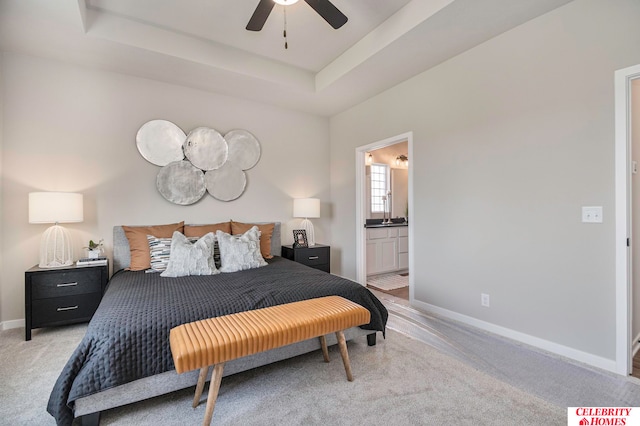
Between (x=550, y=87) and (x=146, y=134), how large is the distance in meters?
4.02

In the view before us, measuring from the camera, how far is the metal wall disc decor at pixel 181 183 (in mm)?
3559

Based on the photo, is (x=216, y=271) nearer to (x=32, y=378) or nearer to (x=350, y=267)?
(x=32, y=378)

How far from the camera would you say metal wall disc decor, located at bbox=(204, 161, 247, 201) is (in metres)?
3.84

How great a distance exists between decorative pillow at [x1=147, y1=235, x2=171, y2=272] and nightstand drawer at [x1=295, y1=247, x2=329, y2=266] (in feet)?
5.17

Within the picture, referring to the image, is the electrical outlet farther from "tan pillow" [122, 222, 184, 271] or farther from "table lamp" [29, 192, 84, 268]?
"table lamp" [29, 192, 84, 268]

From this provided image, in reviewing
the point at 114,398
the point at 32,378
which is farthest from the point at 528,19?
the point at 32,378

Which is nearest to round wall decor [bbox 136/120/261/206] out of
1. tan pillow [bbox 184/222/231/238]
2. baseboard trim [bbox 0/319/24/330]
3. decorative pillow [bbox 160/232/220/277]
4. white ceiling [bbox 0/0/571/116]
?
tan pillow [bbox 184/222/231/238]

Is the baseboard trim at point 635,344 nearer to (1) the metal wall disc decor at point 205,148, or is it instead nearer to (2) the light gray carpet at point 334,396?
(2) the light gray carpet at point 334,396

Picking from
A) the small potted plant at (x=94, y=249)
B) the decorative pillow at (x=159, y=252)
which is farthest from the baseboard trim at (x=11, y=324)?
the decorative pillow at (x=159, y=252)

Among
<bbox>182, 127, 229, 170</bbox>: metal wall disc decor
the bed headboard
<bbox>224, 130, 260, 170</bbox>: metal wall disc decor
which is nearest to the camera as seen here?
the bed headboard

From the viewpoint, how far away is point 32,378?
200 cm

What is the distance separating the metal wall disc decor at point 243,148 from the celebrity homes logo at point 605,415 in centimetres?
387

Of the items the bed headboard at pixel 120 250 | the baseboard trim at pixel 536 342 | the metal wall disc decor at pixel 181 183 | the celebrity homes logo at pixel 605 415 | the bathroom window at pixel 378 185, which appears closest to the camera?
the celebrity homes logo at pixel 605 415

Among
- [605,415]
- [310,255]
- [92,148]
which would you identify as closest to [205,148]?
[92,148]
